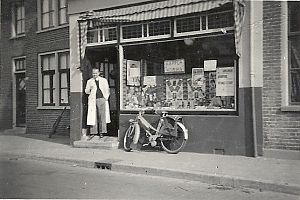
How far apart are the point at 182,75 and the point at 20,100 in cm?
747

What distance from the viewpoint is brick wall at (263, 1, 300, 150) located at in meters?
6.76

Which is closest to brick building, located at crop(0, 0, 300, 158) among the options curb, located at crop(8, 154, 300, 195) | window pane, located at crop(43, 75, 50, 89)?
window pane, located at crop(43, 75, 50, 89)

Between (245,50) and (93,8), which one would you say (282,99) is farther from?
Result: (93,8)

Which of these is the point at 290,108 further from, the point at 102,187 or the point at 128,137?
the point at 128,137

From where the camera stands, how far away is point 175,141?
27.1 ft

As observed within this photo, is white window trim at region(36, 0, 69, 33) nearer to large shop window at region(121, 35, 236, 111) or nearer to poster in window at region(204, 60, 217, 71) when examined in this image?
large shop window at region(121, 35, 236, 111)

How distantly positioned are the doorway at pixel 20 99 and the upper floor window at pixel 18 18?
1617mm

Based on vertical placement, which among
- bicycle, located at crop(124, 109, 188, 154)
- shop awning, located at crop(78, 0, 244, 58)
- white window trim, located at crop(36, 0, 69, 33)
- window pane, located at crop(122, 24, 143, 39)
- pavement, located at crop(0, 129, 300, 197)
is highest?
white window trim, located at crop(36, 0, 69, 33)

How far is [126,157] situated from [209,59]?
2820 millimetres

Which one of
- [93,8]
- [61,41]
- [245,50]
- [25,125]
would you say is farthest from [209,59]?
[25,125]

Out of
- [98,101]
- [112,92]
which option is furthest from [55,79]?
[98,101]

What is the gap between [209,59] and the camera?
8016mm

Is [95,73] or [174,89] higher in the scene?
[95,73]

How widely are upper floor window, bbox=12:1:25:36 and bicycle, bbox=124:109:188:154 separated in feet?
20.1
